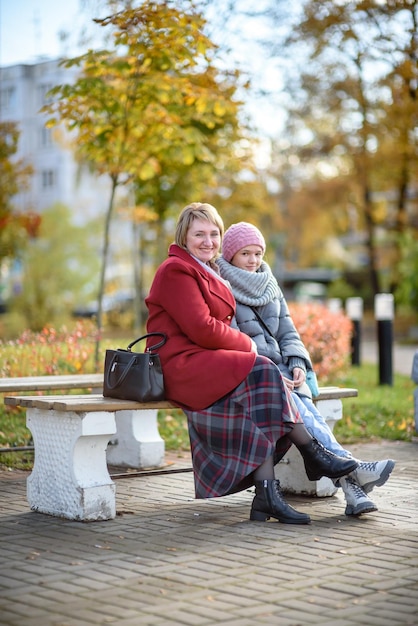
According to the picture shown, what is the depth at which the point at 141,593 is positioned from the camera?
4539 mm

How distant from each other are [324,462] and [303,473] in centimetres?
83

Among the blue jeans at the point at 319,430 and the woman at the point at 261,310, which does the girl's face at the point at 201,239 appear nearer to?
the woman at the point at 261,310

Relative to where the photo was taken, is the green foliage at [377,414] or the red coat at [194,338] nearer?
the red coat at [194,338]

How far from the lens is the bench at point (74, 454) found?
6.15 metres

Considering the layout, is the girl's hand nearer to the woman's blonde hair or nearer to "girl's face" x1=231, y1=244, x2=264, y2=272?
"girl's face" x1=231, y1=244, x2=264, y2=272

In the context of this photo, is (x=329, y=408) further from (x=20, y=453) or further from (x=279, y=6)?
(x=279, y=6)

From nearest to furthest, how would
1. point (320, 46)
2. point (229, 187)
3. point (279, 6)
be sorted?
point (279, 6)
point (320, 46)
point (229, 187)

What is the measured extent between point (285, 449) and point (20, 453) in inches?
128

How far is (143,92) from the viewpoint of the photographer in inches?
455

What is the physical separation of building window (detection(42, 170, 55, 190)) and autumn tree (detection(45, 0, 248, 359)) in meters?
47.0

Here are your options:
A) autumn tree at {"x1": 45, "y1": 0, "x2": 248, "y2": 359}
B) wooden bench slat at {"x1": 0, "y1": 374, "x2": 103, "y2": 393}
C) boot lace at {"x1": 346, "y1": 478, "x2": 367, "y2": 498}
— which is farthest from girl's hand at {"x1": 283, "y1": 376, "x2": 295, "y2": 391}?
autumn tree at {"x1": 45, "y1": 0, "x2": 248, "y2": 359}

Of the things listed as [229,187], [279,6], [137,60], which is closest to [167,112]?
[137,60]

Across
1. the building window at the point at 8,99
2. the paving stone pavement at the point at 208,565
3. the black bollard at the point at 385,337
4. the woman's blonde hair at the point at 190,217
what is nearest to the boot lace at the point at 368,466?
the paving stone pavement at the point at 208,565

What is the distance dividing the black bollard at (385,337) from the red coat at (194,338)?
8.72 meters
